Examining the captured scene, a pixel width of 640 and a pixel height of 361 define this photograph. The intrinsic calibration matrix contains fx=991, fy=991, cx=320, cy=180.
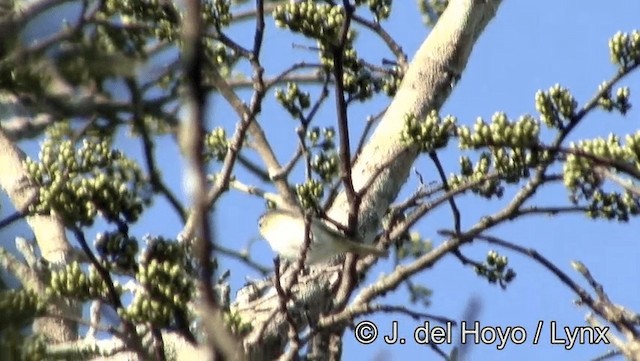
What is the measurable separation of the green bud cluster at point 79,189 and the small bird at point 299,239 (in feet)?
2.53

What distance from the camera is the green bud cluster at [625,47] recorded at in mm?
3148

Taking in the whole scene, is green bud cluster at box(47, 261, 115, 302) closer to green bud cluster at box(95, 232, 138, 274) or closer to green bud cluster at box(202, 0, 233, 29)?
green bud cluster at box(95, 232, 138, 274)

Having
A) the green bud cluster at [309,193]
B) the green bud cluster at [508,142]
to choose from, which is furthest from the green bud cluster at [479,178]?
the green bud cluster at [309,193]

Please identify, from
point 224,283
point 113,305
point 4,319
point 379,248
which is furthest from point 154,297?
point 379,248

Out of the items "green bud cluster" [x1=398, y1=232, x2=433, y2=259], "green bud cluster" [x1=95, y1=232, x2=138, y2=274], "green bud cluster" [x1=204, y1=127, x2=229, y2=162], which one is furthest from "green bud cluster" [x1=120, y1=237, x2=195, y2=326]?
"green bud cluster" [x1=398, y1=232, x2=433, y2=259]

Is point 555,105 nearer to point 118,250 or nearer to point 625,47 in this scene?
point 625,47

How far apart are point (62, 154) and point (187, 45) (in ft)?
7.03

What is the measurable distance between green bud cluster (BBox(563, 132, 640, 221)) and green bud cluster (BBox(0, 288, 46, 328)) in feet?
4.80

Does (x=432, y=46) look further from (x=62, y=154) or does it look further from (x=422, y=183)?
(x=62, y=154)

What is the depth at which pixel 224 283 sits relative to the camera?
338 cm

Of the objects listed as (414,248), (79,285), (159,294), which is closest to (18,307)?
(159,294)

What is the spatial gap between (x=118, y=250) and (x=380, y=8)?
185 centimetres

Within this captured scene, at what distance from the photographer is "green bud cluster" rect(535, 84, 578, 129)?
288cm

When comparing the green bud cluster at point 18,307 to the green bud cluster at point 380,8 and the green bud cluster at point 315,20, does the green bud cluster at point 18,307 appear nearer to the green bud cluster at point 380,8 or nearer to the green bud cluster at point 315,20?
the green bud cluster at point 315,20
